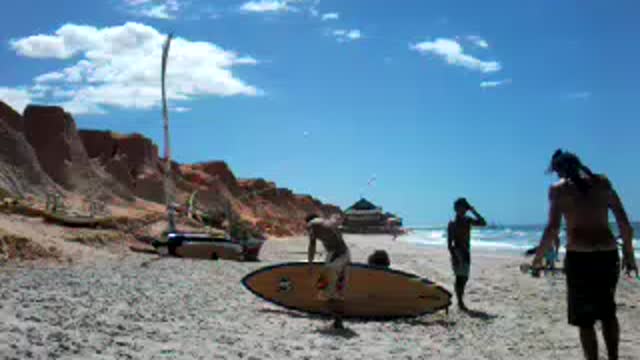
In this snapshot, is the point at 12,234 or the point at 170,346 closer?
the point at 170,346

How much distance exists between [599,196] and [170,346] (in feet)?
11.2

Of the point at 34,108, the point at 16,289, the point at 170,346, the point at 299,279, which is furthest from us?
the point at 34,108

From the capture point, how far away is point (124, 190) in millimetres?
46531

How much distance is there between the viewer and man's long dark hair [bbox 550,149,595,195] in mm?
4297

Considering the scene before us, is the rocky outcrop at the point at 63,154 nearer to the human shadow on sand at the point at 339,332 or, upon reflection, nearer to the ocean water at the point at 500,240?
the ocean water at the point at 500,240

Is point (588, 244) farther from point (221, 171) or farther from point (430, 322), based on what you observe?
point (221, 171)

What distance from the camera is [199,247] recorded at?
19.2 metres

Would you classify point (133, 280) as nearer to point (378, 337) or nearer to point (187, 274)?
point (187, 274)

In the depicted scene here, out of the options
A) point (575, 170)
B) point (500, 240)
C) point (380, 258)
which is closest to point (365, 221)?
point (500, 240)

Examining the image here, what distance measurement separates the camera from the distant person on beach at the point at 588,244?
14.0ft

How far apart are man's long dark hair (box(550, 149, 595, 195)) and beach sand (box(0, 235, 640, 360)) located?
2.43 metres

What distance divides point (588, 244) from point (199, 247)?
15.8 metres

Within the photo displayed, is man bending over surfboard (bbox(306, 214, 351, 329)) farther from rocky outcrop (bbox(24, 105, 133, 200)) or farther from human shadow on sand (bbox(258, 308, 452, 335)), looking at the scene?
rocky outcrop (bbox(24, 105, 133, 200))

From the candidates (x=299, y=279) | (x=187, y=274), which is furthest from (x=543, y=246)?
(x=187, y=274)
